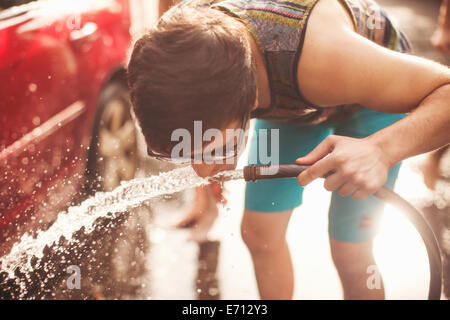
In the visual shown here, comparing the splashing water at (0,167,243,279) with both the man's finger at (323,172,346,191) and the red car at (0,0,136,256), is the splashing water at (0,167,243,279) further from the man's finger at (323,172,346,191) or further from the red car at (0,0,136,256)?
the man's finger at (323,172,346,191)

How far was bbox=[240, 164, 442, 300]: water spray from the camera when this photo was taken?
1.14 m

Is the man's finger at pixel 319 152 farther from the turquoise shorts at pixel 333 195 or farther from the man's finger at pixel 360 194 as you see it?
the turquoise shorts at pixel 333 195

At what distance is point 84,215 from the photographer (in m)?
2.46

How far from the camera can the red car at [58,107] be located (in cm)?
210

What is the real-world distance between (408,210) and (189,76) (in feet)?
→ 2.49

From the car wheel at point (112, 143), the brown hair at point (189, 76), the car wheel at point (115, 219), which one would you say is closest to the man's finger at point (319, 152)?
the brown hair at point (189, 76)

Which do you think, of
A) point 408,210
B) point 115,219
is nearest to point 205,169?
point 408,210

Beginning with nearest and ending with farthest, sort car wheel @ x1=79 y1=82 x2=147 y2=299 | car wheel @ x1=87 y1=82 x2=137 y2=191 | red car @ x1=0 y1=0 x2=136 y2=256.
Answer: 1. red car @ x1=0 y1=0 x2=136 y2=256
2. car wheel @ x1=79 y1=82 x2=147 y2=299
3. car wheel @ x1=87 y1=82 x2=137 y2=191

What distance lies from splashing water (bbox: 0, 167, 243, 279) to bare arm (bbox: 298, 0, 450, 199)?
0.91 meters

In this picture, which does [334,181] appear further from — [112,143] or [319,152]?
[112,143]

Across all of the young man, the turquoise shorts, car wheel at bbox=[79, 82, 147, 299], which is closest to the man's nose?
the young man

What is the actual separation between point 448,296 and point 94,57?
2.67 m

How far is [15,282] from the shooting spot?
84.7 inches

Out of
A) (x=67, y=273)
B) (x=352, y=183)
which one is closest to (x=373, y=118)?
(x=352, y=183)
